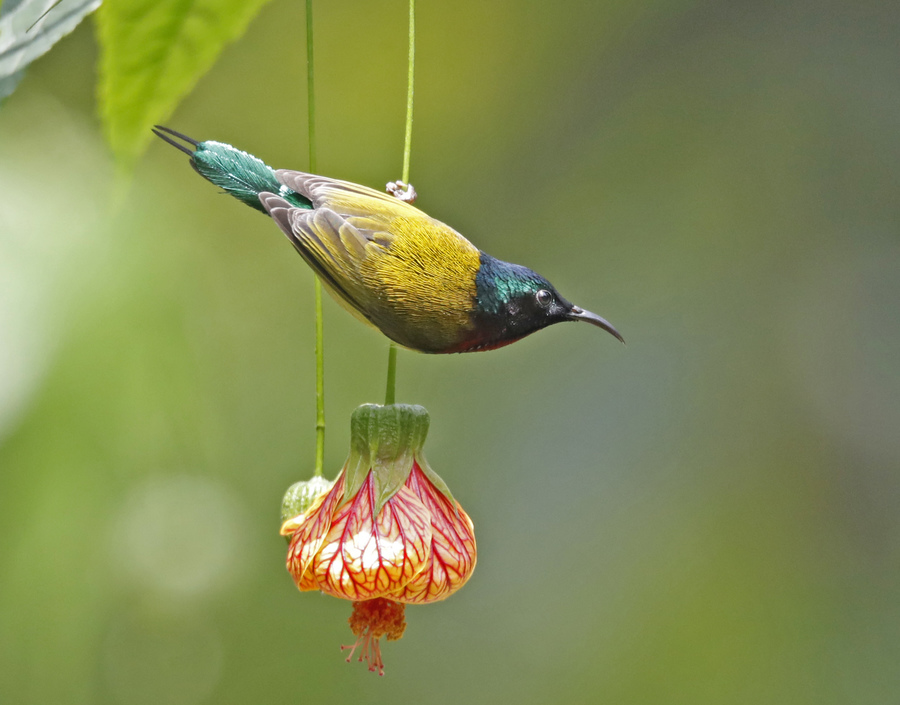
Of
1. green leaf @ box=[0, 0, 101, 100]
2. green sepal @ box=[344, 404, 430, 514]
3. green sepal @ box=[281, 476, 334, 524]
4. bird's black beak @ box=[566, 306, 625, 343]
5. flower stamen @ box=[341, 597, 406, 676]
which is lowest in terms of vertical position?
flower stamen @ box=[341, 597, 406, 676]

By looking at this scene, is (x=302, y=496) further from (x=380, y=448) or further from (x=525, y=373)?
(x=525, y=373)

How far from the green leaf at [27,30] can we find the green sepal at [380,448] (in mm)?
457

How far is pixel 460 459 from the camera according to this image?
2.54 metres

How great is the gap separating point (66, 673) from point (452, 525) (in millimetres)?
1599

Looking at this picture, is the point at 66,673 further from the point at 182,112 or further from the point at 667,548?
the point at 667,548

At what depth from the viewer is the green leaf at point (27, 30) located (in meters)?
0.49

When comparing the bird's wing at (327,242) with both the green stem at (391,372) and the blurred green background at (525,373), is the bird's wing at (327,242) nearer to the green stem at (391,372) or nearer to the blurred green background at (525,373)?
the green stem at (391,372)

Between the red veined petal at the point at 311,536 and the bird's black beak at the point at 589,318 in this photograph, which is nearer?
the red veined petal at the point at 311,536

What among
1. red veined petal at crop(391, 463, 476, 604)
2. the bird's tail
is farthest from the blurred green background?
red veined petal at crop(391, 463, 476, 604)

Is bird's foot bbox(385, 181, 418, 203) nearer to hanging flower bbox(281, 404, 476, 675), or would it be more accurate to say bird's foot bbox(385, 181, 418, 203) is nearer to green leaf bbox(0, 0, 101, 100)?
→ hanging flower bbox(281, 404, 476, 675)

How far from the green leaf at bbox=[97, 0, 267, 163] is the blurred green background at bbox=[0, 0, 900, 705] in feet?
4.49

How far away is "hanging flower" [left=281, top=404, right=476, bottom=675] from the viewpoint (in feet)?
2.70

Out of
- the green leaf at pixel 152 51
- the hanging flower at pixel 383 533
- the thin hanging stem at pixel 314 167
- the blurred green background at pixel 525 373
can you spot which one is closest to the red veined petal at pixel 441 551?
the hanging flower at pixel 383 533

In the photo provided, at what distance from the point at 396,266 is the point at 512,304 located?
12 cm
